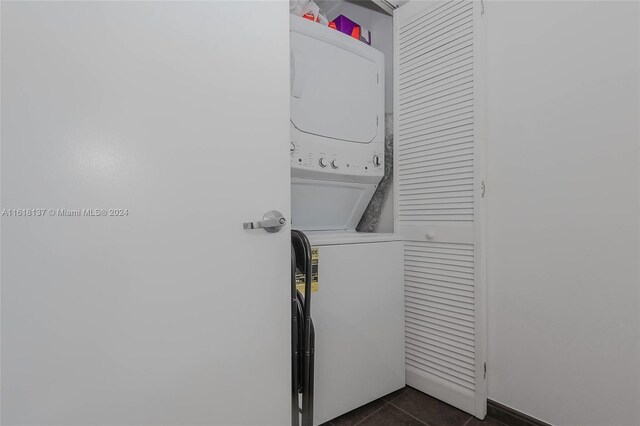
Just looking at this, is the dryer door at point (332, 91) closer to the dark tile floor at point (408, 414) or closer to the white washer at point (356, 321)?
the white washer at point (356, 321)

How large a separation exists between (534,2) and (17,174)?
6.49ft

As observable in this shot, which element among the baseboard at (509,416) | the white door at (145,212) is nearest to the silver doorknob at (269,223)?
the white door at (145,212)

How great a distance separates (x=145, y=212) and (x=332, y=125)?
1.10 meters

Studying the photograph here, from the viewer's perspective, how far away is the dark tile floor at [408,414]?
143cm

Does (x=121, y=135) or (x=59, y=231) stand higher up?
(x=121, y=135)

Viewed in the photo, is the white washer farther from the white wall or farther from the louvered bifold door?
the white wall

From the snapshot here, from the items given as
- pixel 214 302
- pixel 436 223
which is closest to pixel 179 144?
pixel 214 302

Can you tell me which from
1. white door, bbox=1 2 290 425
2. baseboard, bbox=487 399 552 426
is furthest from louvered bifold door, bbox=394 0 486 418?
white door, bbox=1 2 290 425

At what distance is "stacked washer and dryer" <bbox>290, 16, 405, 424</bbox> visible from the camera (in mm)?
1406

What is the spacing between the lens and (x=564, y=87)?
127cm

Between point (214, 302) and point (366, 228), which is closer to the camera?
point (214, 302)

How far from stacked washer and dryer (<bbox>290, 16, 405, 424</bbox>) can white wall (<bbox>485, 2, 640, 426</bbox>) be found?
53 centimetres

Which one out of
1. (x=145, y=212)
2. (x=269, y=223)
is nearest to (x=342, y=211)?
(x=269, y=223)

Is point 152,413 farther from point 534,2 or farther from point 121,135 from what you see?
point 534,2
